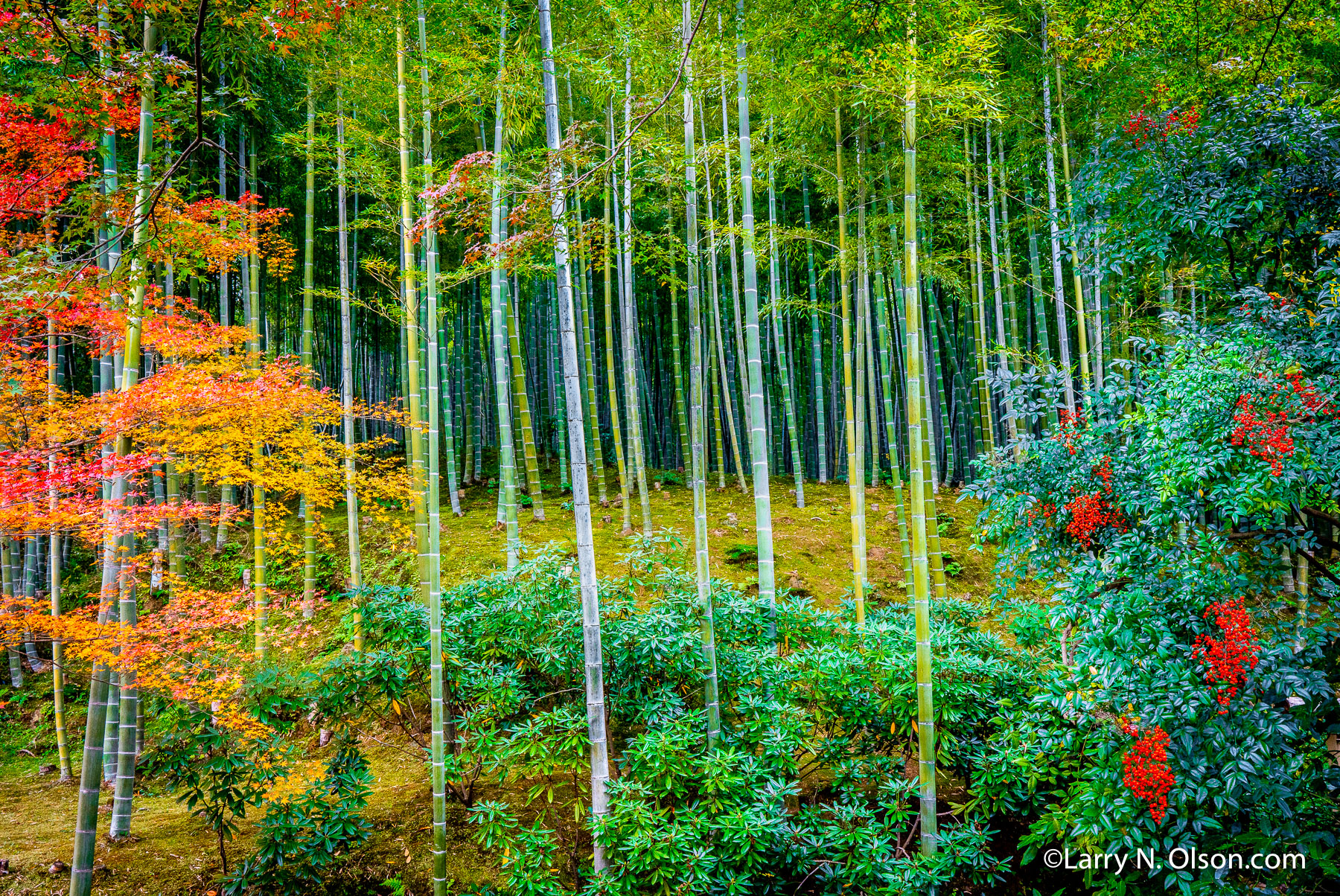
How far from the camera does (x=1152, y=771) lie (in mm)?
2580

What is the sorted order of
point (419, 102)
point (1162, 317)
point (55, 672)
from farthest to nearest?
point (55, 672) < point (419, 102) < point (1162, 317)

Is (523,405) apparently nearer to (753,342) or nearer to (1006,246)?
(753,342)

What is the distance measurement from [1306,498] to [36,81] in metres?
6.36

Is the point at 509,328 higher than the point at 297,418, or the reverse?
the point at 509,328

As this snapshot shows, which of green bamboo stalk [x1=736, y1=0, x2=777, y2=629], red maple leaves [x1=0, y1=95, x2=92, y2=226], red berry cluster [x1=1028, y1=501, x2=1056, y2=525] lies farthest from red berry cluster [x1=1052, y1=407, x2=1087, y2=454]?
red maple leaves [x1=0, y1=95, x2=92, y2=226]

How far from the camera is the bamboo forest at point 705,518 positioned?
106 inches

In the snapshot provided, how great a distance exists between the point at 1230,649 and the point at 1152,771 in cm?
52

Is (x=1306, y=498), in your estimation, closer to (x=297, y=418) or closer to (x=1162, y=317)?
(x=1162, y=317)

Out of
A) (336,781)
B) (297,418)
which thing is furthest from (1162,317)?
(297,418)

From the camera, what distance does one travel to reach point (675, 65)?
3949 millimetres

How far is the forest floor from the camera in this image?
14.2 ft

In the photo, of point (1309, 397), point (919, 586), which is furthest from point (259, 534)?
point (1309, 397)

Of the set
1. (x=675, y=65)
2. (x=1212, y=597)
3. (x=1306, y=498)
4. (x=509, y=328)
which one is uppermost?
(x=675, y=65)

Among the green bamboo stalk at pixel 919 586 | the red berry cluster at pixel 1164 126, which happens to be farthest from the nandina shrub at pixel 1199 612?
the red berry cluster at pixel 1164 126
